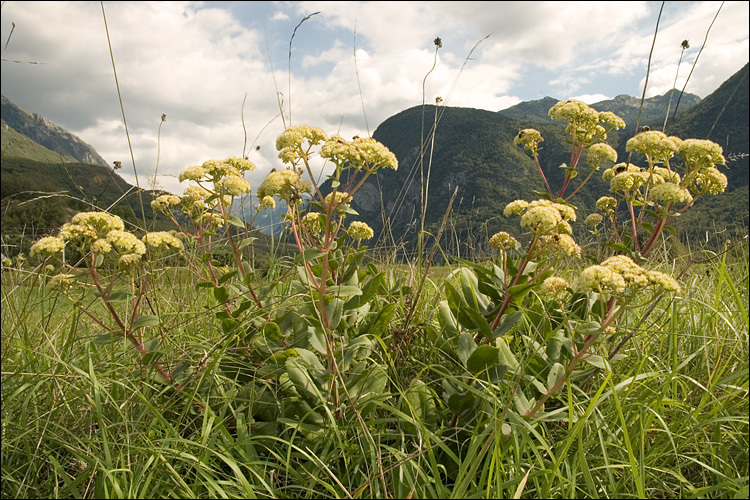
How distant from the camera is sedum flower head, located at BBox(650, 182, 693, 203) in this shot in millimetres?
2607

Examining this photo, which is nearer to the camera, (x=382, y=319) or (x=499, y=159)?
(x=382, y=319)

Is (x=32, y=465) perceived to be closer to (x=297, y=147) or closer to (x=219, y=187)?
(x=219, y=187)

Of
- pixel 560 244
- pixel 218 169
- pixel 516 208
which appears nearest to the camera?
pixel 560 244

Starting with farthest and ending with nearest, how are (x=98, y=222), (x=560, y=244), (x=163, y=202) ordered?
(x=163, y=202) → (x=98, y=222) → (x=560, y=244)

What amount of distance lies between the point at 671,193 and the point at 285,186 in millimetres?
2269

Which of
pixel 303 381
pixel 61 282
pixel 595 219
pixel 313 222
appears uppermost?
pixel 313 222

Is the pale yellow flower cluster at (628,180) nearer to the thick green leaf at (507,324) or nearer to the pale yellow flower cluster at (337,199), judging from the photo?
the thick green leaf at (507,324)

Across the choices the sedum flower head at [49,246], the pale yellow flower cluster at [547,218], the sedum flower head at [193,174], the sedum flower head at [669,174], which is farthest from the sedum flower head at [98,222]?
the sedum flower head at [669,174]

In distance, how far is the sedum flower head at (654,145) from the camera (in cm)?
287

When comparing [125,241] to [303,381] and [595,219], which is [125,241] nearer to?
[303,381]

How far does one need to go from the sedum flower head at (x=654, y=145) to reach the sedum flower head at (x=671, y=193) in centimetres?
31

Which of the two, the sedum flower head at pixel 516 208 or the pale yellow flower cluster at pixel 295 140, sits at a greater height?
the pale yellow flower cluster at pixel 295 140

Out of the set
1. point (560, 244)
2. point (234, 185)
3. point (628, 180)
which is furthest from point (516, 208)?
point (234, 185)

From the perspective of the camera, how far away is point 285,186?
2705 millimetres
